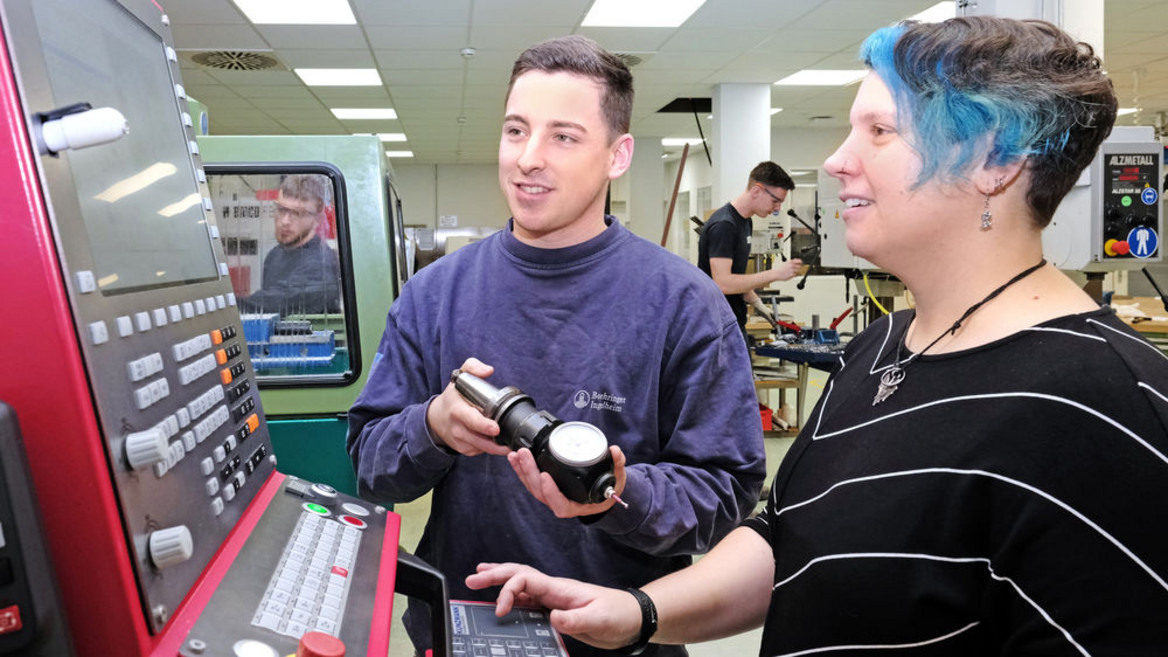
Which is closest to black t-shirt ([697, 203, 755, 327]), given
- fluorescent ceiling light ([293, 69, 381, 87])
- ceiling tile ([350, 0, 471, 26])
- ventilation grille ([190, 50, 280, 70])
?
ceiling tile ([350, 0, 471, 26])

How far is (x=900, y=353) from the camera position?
2.87 ft

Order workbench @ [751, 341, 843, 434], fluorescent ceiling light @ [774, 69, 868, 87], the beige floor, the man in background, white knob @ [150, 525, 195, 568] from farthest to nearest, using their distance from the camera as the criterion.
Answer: fluorescent ceiling light @ [774, 69, 868, 87]
the man in background
workbench @ [751, 341, 843, 434]
the beige floor
white knob @ [150, 525, 195, 568]

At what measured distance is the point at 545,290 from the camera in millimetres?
1073

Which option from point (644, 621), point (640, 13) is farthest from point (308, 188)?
point (640, 13)

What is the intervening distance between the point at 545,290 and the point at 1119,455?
0.67 meters

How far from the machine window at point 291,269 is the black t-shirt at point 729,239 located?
7.77ft

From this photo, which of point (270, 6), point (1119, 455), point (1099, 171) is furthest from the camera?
point (270, 6)

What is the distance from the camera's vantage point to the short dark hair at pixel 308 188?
2055 mm

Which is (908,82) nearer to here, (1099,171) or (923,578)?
(923,578)

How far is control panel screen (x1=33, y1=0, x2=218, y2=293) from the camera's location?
1.76ft

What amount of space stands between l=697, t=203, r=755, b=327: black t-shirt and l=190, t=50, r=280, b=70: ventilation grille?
13.6 feet

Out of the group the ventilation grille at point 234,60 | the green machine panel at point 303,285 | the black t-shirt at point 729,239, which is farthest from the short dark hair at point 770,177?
the ventilation grille at point 234,60

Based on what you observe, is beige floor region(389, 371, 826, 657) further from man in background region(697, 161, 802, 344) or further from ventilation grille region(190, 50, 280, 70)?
ventilation grille region(190, 50, 280, 70)

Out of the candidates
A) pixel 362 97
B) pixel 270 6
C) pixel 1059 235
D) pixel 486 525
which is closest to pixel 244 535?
pixel 486 525
